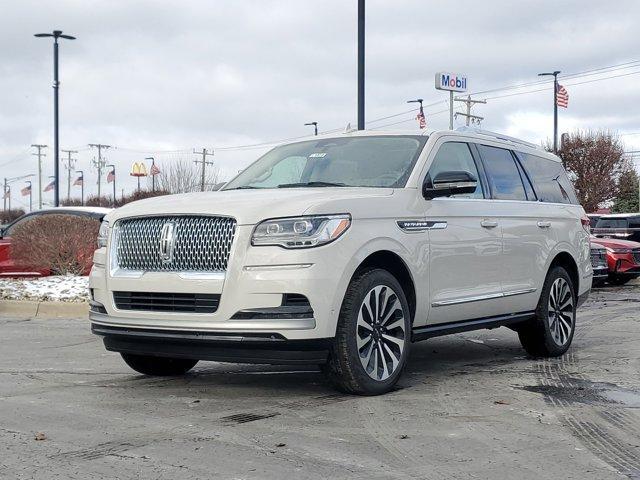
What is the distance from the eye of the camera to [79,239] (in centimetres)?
1427

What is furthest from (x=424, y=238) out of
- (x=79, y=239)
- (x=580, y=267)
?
(x=79, y=239)

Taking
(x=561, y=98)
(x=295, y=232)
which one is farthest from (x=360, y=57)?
(x=561, y=98)

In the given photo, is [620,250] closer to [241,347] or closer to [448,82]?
[448,82]

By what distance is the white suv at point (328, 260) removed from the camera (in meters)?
5.67

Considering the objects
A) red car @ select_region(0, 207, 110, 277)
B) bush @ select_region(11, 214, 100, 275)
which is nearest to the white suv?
bush @ select_region(11, 214, 100, 275)

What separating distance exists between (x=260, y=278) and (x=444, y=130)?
2535 mm

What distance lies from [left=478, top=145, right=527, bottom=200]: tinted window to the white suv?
0.02 m

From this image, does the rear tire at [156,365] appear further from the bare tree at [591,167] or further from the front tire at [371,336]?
the bare tree at [591,167]

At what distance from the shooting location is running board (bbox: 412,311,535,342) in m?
6.73

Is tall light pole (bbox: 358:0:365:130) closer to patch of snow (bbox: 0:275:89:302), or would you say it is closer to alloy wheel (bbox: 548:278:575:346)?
patch of snow (bbox: 0:275:89:302)

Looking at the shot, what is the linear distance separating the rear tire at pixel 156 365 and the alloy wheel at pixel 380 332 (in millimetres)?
1559

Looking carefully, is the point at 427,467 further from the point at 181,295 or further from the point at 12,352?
the point at 12,352

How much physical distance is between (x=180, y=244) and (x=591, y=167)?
58.8 m

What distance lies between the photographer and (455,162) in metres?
7.38
